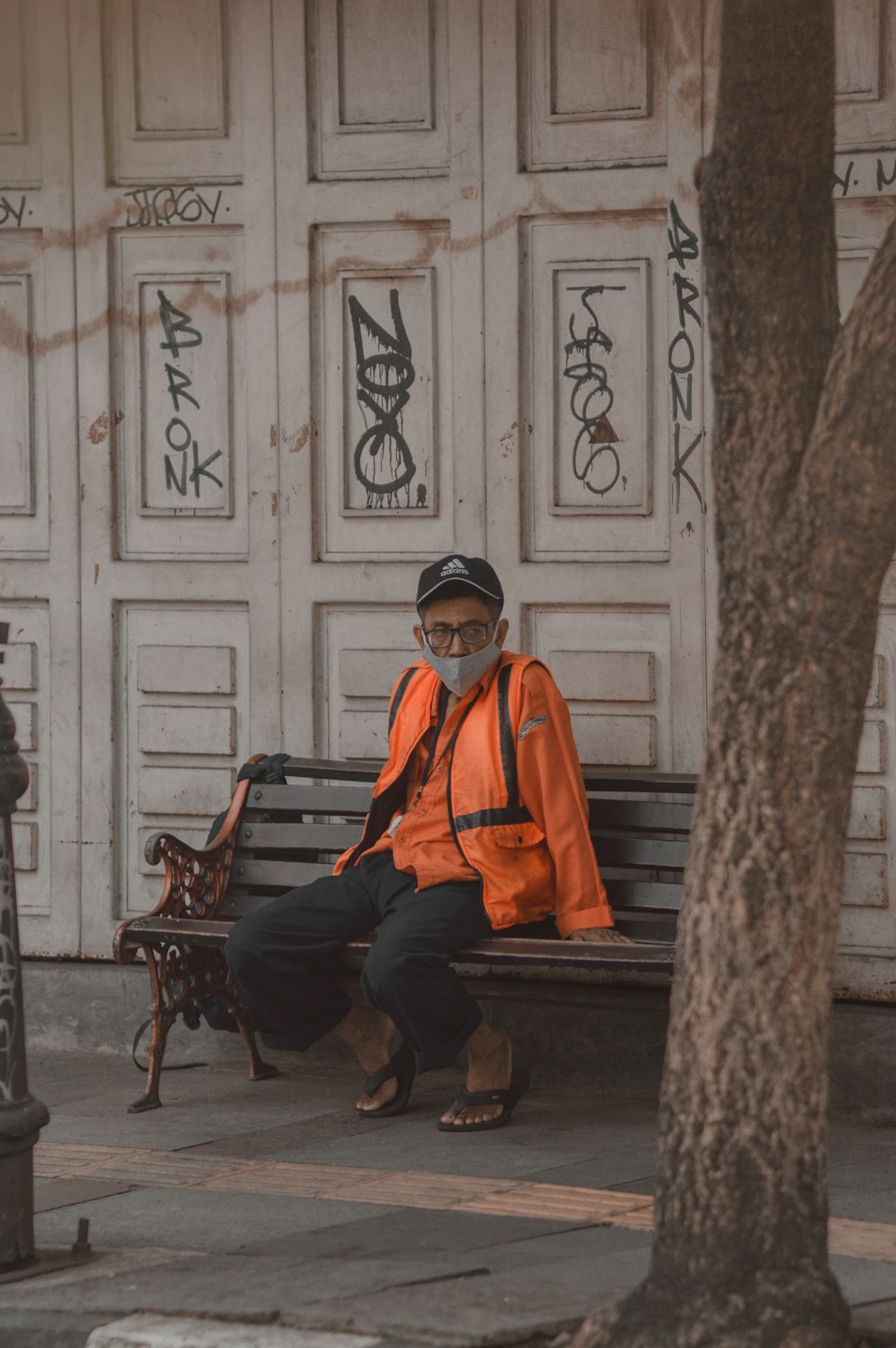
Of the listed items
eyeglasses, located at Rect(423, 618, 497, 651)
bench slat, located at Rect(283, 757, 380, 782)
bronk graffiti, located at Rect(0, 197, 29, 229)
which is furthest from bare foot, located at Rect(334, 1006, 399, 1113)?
bronk graffiti, located at Rect(0, 197, 29, 229)

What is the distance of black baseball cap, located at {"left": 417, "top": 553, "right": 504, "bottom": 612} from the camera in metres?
6.08

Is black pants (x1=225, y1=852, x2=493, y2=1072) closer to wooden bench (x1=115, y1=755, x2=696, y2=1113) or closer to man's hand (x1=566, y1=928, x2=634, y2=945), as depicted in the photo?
wooden bench (x1=115, y1=755, x2=696, y2=1113)

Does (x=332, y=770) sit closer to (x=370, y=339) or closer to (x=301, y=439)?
(x=301, y=439)

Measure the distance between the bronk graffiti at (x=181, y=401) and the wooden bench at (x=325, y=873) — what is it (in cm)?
106

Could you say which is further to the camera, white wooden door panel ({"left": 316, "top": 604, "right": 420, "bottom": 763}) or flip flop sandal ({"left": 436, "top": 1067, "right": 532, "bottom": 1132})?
white wooden door panel ({"left": 316, "top": 604, "right": 420, "bottom": 763})

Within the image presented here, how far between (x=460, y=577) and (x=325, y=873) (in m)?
1.22

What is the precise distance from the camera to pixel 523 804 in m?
6.04

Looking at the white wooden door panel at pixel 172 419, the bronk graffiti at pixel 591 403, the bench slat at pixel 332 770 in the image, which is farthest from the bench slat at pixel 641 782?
the white wooden door panel at pixel 172 419

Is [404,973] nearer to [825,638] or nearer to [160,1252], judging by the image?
[160,1252]

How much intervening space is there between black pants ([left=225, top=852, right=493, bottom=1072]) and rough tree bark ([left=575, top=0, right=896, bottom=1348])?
2.03 m

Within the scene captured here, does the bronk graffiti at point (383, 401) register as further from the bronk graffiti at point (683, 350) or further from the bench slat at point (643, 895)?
the bench slat at point (643, 895)

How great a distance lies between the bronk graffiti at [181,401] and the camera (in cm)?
711

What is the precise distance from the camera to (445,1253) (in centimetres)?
450

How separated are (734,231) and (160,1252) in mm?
2638
